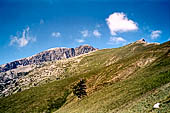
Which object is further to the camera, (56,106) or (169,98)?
(56,106)

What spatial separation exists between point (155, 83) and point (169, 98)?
19173 mm

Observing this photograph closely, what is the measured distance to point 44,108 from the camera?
274 ft

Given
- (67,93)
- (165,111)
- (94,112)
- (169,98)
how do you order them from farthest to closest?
(67,93) < (94,112) < (169,98) < (165,111)

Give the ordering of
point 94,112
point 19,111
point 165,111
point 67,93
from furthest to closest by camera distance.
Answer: point 67,93 < point 19,111 < point 94,112 < point 165,111

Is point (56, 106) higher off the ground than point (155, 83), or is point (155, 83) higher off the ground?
point (155, 83)

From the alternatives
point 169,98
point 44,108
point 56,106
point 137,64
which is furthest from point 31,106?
point 169,98

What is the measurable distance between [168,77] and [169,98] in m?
21.0

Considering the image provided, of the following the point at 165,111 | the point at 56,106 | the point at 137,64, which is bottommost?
the point at 56,106

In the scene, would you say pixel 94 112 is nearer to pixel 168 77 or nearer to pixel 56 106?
pixel 168 77

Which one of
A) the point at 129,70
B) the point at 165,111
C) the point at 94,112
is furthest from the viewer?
the point at 129,70

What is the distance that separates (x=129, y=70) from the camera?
3113 inches

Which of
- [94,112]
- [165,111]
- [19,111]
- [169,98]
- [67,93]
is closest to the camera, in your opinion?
[165,111]

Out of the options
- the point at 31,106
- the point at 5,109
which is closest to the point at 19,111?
the point at 31,106

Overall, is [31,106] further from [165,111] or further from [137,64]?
[165,111]
